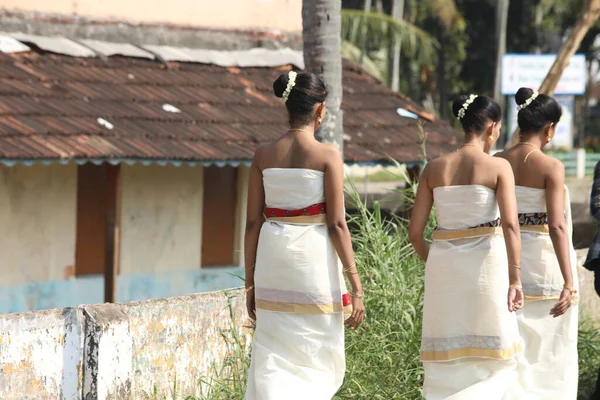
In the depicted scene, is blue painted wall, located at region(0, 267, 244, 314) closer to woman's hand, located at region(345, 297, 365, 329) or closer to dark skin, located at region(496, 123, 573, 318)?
dark skin, located at region(496, 123, 573, 318)

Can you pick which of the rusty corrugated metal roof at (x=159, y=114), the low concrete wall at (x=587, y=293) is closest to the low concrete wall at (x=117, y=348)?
the rusty corrugated metal roof at (x=159, y=114)

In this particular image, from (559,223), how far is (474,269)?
0.74 meters

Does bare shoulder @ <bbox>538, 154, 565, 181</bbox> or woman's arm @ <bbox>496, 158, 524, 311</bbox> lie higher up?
→ bare shoulder @ <bbox>538, 154, 565, 181</bbox>

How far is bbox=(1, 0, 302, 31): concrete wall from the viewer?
37.1ft

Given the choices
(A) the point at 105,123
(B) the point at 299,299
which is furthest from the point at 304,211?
(A) the point at 105,123

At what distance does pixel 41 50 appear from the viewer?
1063cm

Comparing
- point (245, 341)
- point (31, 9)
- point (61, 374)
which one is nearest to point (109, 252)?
point (31, 9)

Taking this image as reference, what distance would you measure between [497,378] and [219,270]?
6.56 meters

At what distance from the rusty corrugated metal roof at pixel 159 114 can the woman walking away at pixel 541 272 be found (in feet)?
13.6

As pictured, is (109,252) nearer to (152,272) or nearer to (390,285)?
(152,272)

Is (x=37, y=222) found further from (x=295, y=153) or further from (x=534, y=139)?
(x=295, y=153)

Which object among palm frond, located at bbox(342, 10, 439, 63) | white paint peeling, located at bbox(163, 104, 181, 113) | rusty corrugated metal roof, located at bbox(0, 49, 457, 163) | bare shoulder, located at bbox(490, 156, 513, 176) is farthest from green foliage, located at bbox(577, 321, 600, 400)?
palm frond, located at bbox(342, 10, 439, 63)

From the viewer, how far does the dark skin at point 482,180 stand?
541 centimetres

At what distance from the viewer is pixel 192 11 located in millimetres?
12289
